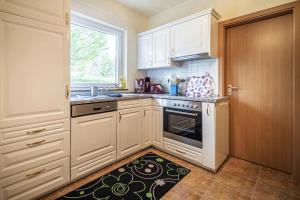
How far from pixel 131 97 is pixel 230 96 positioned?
4.81 ft

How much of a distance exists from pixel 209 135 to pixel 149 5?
245cm

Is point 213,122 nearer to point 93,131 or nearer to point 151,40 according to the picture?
point 93,131

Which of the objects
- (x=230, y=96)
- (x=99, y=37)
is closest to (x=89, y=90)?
(x=99, y=37)

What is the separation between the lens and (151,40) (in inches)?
113

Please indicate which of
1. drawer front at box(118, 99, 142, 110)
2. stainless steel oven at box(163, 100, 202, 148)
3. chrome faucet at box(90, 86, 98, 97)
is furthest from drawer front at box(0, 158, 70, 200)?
stainless steel oven at box(163, 100, 202, 148)

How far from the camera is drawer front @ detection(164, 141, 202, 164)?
81.1 inches

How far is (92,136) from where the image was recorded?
72.9 inches

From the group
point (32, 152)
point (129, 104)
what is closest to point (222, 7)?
point (129, 104)

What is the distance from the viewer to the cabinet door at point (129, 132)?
2172 millimetres

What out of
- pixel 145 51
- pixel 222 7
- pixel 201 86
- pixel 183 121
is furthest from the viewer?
pixel 145 51

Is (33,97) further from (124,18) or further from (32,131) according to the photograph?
(124,18)

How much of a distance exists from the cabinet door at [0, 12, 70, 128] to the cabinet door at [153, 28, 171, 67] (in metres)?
1.54

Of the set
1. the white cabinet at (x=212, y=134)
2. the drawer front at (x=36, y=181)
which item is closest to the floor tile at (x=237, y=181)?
the white cabinet at (x=212, y=134)

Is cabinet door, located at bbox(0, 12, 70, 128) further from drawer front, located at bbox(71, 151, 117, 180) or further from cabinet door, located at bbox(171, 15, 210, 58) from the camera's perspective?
cabinet door, located at bbox(171, 15, 210, 58)
